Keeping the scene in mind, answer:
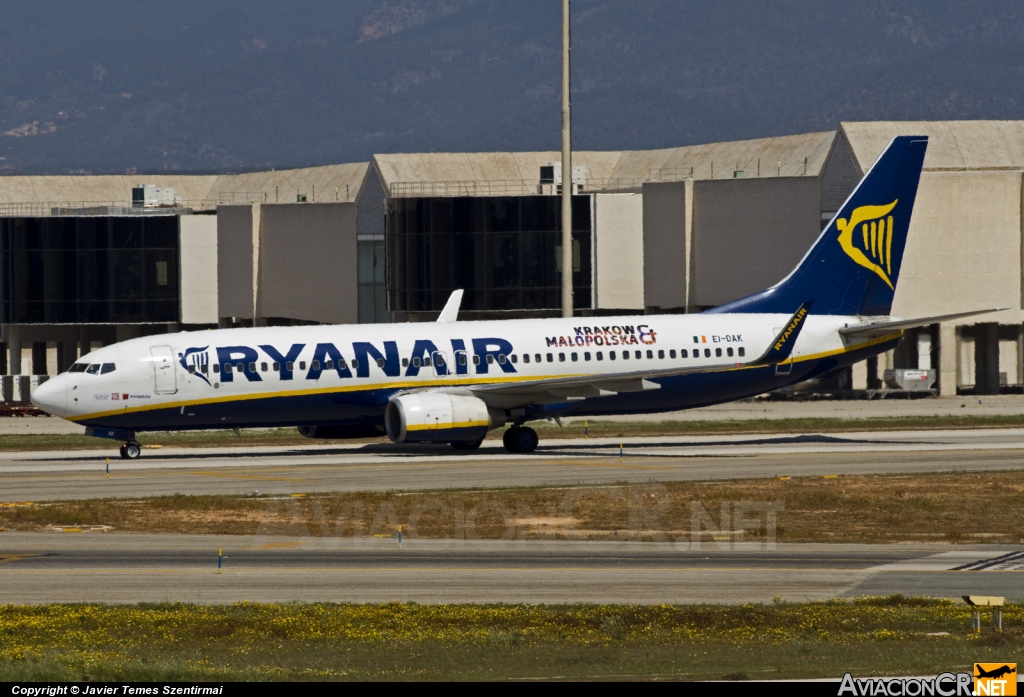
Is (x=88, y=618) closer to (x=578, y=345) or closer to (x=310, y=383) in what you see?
(x=310, y=383)

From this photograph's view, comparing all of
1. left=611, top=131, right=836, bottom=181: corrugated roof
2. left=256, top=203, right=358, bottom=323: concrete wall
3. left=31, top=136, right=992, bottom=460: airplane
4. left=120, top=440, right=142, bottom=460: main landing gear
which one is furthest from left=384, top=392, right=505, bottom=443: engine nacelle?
left=256, top=203, right=358, bottom=323: concrete wall

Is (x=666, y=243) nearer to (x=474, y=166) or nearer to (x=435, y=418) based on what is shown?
(x=474, y=166)

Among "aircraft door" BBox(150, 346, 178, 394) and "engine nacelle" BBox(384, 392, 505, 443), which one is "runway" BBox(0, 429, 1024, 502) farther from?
"aircraft door" BBox(150, 346, 178, 394)

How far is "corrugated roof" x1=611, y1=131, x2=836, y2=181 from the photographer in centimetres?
9288

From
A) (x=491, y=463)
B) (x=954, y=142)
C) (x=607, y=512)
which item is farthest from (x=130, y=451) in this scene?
(x=954, y=142)

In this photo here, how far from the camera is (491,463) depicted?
157ft

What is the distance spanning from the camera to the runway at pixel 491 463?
1657 inches

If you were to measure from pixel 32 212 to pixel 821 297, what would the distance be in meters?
79.8

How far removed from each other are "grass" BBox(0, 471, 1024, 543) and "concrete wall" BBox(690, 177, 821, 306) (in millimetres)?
44955

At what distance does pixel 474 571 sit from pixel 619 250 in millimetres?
63049

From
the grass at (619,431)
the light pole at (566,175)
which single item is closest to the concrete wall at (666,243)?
the grass at (619,431)

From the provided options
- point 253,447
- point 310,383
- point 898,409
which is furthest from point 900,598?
point 898,409

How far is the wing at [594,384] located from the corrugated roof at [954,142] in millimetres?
37145

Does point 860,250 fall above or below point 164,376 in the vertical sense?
above
